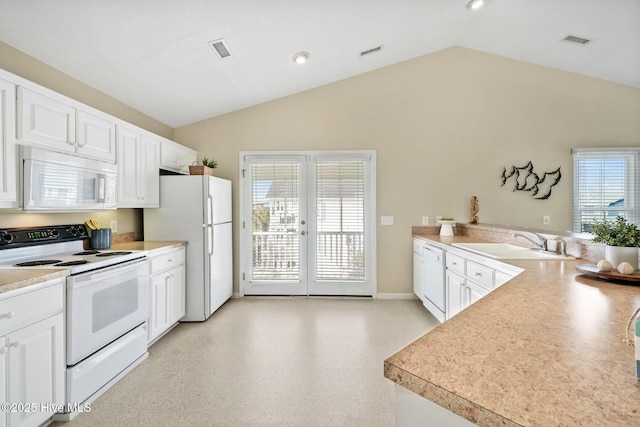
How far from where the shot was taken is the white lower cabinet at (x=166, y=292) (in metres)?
2.71

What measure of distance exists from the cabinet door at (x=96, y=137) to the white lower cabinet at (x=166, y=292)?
0.98 metres

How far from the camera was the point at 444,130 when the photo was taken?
4125 millimetres

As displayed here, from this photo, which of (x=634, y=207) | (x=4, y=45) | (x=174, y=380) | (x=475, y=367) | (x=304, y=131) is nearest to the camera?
(x=475, y=367)

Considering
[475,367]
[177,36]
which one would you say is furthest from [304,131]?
[475,367]

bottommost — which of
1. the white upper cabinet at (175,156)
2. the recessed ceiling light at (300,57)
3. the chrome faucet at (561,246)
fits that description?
the chrome faucet at (561,246)

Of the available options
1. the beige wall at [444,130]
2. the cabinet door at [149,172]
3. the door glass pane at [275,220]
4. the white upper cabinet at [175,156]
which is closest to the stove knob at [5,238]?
the cabinet door at [149,172]

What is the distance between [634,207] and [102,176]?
20.1 ft

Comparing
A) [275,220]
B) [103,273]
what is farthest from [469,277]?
[103,273]

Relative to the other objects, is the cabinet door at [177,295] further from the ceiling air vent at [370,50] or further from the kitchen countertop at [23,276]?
the ceiling air vent at [370,50]

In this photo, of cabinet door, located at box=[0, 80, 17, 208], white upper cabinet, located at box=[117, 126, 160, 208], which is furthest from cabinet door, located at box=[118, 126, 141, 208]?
cabinet door, located at box=[0, 80, 17, 208]

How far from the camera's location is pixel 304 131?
13.8 feet

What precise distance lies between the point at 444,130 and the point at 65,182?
4171mm

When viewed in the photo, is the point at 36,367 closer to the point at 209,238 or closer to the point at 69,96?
the point at 209,238

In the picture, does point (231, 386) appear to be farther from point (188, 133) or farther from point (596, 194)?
point (596, 194)
